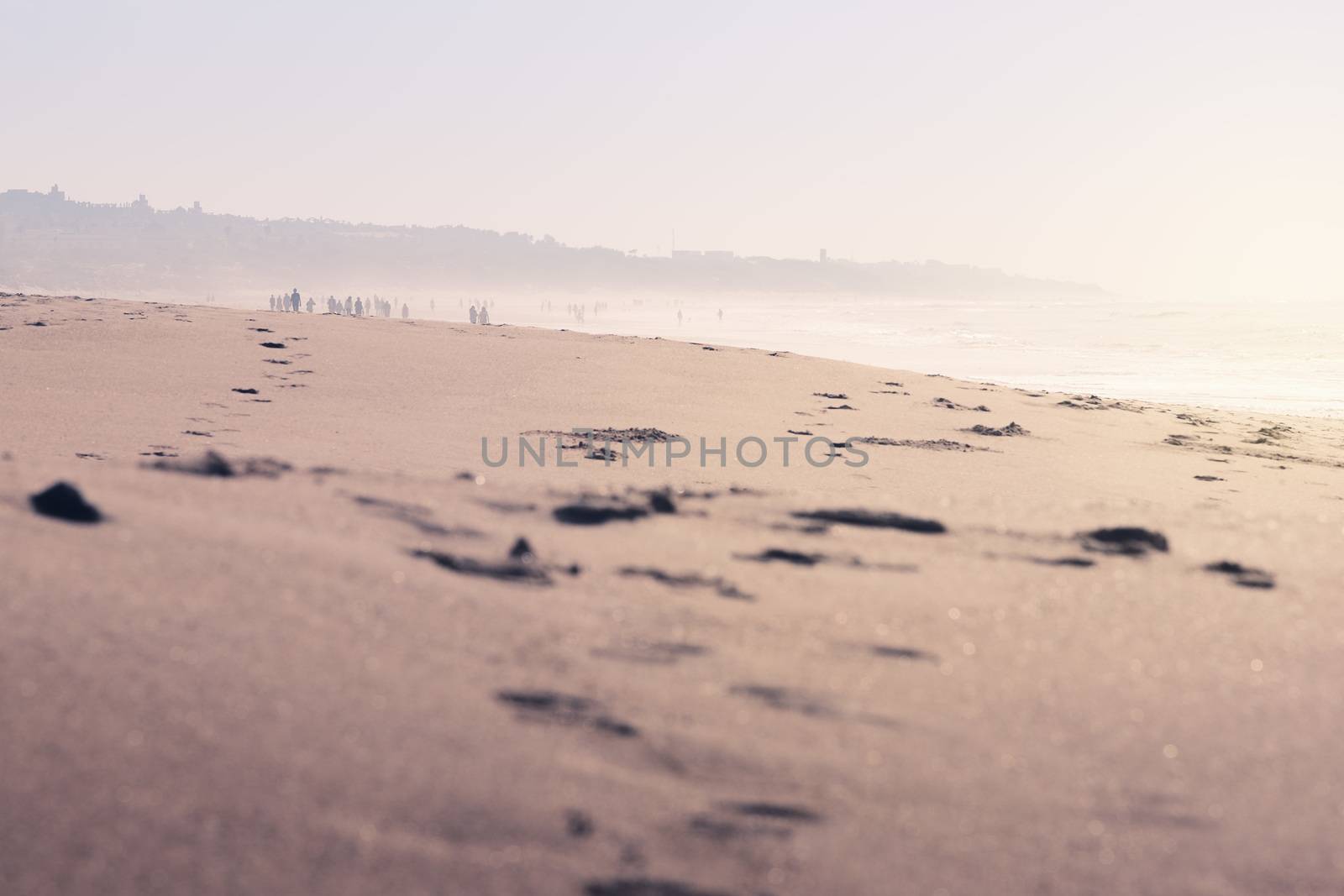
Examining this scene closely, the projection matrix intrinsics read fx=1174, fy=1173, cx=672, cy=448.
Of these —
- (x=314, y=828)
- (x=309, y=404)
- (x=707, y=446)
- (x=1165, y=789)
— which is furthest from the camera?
(x=309, y=404)

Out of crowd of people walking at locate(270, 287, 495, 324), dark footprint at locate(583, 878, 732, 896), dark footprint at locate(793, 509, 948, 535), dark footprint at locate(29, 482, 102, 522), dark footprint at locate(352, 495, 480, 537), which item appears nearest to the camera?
dark footprint at locate(583, 878, 732, 896)

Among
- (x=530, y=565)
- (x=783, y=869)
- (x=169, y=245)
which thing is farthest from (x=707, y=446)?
(x=169, y=245)

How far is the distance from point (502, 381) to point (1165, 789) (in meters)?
7.09

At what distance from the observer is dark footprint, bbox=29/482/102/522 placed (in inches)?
98.2

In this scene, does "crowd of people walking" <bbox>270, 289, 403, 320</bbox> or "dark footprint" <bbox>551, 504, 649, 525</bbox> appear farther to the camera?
"crowd of people walking" <bbox>270, 289, 403, 320</bbox>

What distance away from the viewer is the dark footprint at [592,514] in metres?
3.17

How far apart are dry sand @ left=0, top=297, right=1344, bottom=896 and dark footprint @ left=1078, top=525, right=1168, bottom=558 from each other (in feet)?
0.04

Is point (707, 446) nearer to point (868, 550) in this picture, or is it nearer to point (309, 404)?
point (309, 404)

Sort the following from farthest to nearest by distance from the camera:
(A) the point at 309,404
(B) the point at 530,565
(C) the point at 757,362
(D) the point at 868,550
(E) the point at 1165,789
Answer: (C) the point at 757,362 < (A) the point at 309,404 < (D) the point at 868,550 < (B) the point at 530,565 < (E) the point at 1165,789

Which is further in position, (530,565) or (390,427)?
(390,427)

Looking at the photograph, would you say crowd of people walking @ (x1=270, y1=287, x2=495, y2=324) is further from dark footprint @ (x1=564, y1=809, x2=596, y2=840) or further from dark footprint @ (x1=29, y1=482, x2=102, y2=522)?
dark footprint @ (x1=564, y1=809, x2=596, y2=840)

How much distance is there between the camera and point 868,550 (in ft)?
10.2

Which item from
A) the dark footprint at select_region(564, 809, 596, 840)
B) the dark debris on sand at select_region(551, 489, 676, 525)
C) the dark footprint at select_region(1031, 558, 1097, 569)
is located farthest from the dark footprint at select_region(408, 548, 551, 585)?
the dark footprint at select_region(1031, 558, 1097, 569)

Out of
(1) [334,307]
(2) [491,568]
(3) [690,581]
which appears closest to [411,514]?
(2) [491,568]
